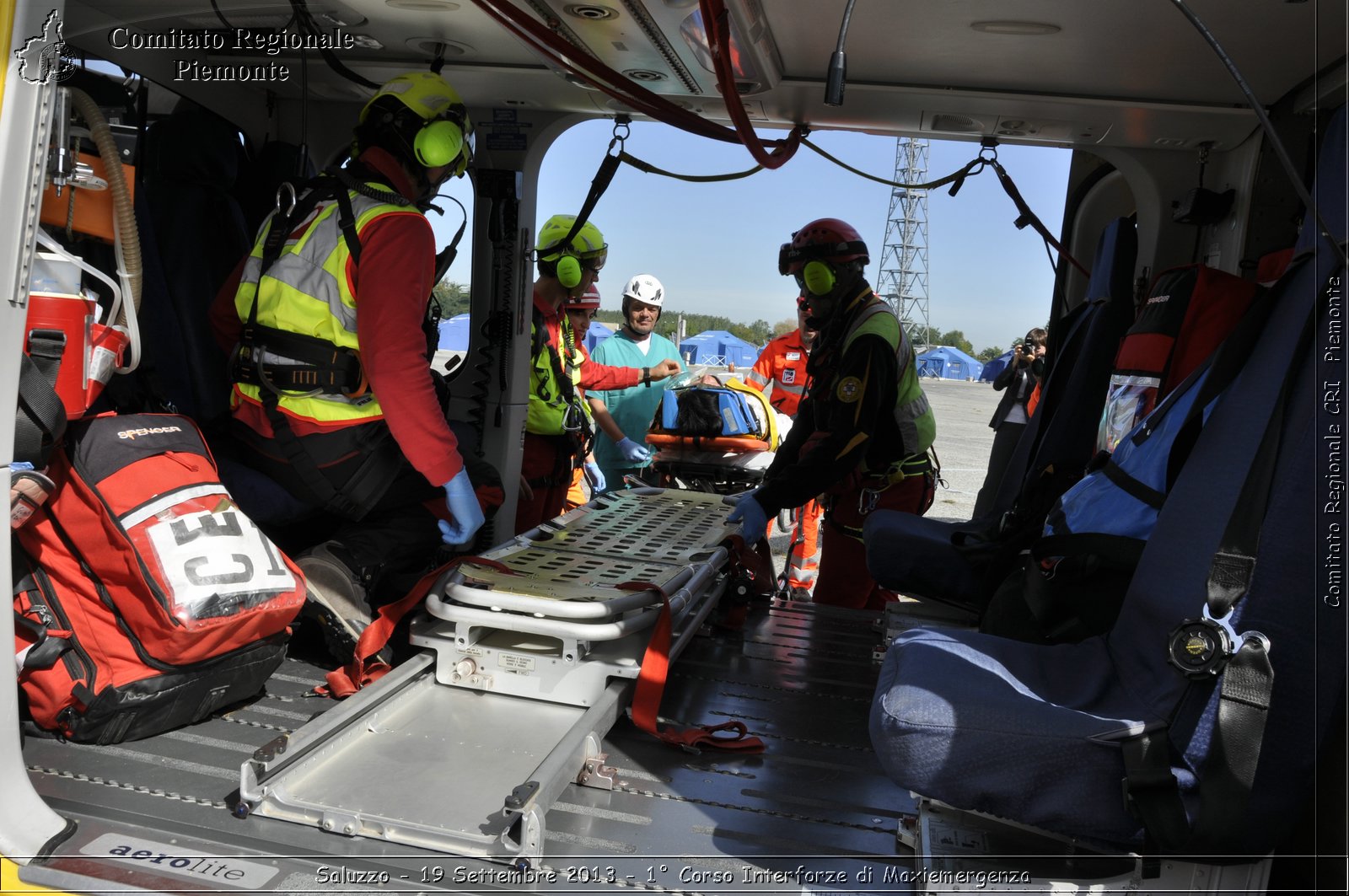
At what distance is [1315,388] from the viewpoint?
5.60ft

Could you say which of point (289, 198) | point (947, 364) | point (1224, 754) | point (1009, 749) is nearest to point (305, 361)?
point (289, 198)

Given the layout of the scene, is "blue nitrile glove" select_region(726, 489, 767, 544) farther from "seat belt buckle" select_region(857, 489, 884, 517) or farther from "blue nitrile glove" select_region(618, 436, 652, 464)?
Result: "blue nitrile glove" select_region(618, 436, 652, 464)

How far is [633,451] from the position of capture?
6113 millimetres

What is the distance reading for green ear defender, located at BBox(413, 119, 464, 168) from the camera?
9.19ft

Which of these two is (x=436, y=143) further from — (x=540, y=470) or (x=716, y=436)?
(x=716, y=436)

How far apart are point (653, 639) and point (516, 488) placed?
223 centimetres

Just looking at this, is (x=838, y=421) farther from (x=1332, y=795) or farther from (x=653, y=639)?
(x=1332, y=795)

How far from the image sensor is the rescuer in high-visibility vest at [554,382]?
15.3 feet

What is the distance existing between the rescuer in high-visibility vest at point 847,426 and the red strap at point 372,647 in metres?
1.38

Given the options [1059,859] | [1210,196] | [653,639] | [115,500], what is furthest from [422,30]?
[1059,859]

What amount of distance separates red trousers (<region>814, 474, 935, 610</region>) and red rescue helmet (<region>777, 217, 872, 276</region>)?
0.97m

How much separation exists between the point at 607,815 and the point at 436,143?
6.21ft

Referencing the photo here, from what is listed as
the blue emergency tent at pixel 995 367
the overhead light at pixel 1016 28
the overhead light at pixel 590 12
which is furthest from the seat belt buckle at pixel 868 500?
the blue emergency tent at pixel 995 367

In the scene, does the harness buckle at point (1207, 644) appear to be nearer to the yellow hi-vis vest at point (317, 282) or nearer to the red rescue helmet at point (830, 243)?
the yellow hi-vis vest at point (317, 282)
